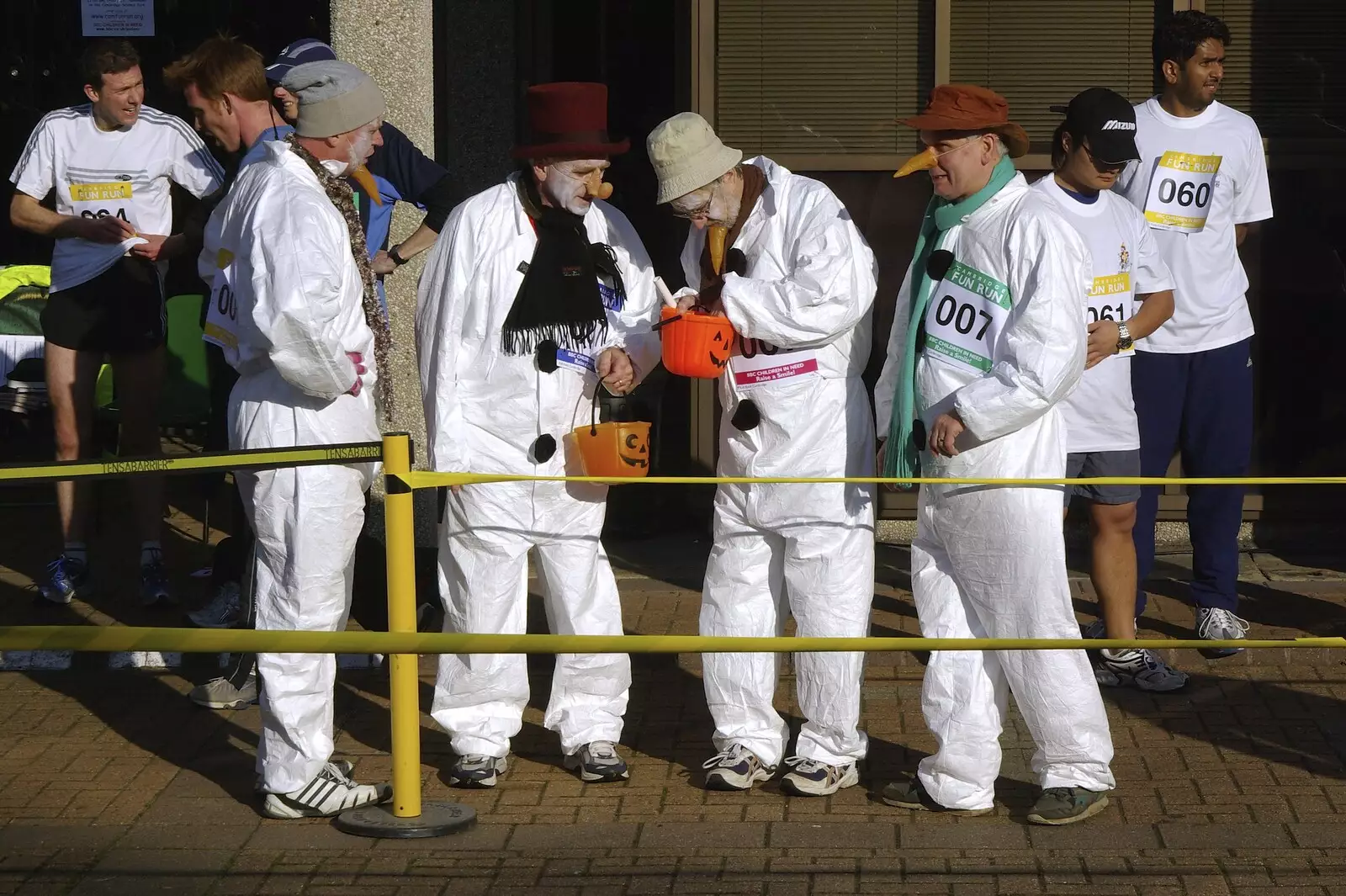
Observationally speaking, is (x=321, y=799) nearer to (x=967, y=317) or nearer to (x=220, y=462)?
(x=220, y=462)

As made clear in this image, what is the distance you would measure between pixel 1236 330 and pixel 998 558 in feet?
6.62

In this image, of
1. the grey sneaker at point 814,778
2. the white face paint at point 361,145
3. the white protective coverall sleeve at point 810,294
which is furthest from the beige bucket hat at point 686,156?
the grey sneaker at point 814,778

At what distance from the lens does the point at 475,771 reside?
5.17m

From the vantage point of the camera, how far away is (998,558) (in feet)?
15.9

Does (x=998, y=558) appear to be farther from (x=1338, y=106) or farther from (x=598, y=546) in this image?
(x=1338, y=106)

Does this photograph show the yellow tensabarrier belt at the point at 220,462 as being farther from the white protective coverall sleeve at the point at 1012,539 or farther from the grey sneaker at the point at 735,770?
the white protective coverall sleeve at the point at 1012,539

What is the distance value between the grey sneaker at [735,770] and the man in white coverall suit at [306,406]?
92 cm

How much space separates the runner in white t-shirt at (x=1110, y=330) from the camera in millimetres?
5602

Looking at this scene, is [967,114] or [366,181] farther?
[366,181]

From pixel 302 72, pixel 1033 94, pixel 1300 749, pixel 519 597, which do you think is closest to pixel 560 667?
pixel 519 597

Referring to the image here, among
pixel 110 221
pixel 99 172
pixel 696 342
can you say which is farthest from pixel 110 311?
pixel 696 342

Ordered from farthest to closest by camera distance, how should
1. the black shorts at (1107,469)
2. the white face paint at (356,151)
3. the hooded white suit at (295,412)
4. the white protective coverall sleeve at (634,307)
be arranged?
the black shorts at (1107,469)
the white protective coverall sleeve at (634,307)
the white face paint at (356,151)
the hooded white suit at (295,412)

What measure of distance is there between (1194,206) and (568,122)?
2.46m

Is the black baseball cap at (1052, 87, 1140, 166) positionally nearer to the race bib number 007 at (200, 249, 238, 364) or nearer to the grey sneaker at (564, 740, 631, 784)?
the grey sneaker at (564, 740, 631, 784)
